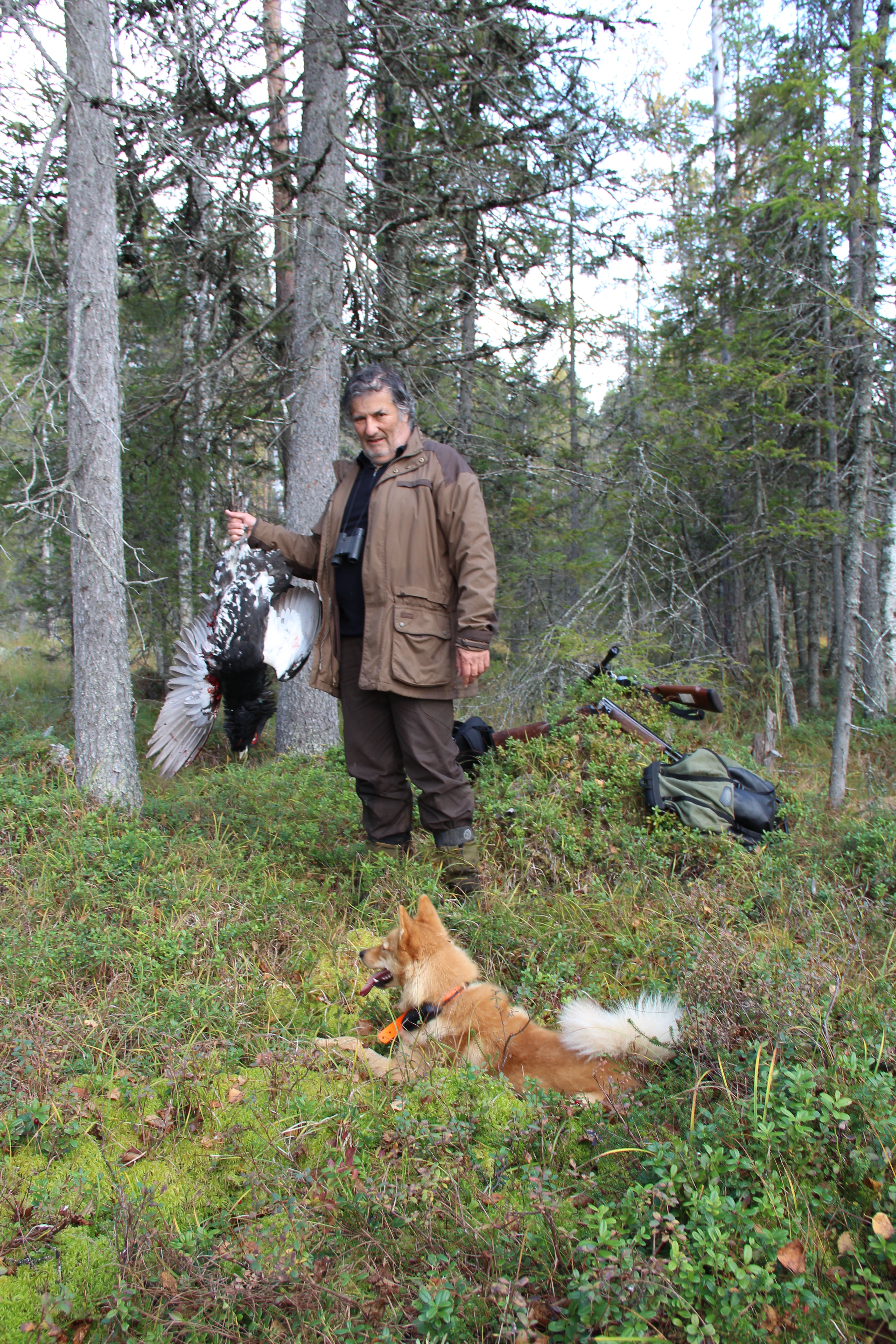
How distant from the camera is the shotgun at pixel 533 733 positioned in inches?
207

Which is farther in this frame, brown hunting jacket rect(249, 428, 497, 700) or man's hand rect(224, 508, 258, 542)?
man's hand rect(224, 508, 258, 542)

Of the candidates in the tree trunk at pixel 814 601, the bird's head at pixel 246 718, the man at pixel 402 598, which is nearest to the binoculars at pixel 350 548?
the man at pixel 402 598

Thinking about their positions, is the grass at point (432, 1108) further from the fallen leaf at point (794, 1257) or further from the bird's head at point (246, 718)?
the bird's head at point (246, 718)

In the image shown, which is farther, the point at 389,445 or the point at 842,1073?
the point at 389,445

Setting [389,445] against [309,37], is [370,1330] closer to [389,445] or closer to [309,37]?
[389,445]

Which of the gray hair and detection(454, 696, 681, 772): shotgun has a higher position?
the gray hair

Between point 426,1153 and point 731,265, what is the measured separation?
10569 millimetres

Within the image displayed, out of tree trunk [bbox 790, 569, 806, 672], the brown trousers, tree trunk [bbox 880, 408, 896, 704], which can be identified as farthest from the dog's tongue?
tree trunk [bbox 790, 569, 806, 672]

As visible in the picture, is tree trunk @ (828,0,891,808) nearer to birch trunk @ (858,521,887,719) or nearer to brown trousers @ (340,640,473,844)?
birch trunk @ (858,521,887,719)

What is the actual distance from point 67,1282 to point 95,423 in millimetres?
4389

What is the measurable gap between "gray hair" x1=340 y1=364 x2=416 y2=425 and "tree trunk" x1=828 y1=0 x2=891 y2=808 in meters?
5.58

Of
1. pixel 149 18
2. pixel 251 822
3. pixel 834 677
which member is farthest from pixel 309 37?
pixel 834 677

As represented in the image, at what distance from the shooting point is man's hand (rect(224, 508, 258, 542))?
3771mm

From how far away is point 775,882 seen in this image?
13.4 ft
